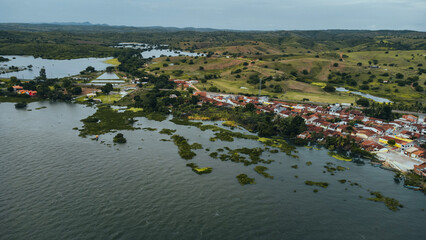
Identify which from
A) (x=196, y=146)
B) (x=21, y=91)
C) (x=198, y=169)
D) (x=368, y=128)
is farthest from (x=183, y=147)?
(x=21, y=91)

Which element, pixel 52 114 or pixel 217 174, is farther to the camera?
pixel 52 114

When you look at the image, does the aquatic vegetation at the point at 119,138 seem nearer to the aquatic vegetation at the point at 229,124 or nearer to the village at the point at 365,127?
the aquatic vegetation at the point at 229,124

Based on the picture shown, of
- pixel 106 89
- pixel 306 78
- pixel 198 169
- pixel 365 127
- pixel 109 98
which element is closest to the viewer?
pixel 198 169

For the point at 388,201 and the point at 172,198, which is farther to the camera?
the point at 388,201

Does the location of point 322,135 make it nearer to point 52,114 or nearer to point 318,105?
point 318,105

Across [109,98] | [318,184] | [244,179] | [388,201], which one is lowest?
[388,201]

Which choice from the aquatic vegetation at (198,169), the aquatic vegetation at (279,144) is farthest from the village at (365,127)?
the aquatic vegetation at (198,169)

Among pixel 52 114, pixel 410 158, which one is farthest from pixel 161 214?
pixel 52 114

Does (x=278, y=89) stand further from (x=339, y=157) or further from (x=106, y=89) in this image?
(x=106, y=89)
